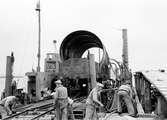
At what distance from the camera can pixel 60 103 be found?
8.80 m

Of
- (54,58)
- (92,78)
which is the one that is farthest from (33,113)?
(54,58)

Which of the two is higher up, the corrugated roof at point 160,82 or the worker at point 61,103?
the corrugated roof at point 160,82

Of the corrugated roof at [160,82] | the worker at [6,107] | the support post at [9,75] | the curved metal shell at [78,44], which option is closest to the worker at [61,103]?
the worker at [6,107]

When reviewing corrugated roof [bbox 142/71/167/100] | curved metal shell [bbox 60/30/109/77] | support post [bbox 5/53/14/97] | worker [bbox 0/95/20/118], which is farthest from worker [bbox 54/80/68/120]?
curved metal shell [bbox 60/30/109/77]

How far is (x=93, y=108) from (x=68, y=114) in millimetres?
1056

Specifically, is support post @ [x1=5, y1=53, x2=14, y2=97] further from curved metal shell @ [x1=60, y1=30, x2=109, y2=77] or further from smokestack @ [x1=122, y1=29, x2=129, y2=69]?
smokestack @ [x1=122, y1=29, x2=129, y2=69]

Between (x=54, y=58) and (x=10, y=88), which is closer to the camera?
(x=10, y=88)

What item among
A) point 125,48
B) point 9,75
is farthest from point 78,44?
point 9,75

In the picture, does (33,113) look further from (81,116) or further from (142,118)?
(142,118)

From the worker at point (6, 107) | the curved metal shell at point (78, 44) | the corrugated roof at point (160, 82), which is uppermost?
the curved metal shell at point (78, 44)

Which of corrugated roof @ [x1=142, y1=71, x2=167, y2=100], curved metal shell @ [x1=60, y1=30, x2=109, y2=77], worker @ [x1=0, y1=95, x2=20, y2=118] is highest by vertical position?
curved metal shell @ [x1=60, y1=30, x2=109, y2=77]

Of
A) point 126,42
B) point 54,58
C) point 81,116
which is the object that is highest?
point 126,42

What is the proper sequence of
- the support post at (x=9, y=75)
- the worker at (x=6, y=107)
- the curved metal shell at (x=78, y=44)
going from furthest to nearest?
the curved metal shell at (x=78, y=44)
the support post at (x=9, y=75)
the worker at (x=6, y=107)

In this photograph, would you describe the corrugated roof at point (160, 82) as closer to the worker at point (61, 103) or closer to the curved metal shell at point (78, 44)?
the worker at point (61, 103)
